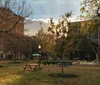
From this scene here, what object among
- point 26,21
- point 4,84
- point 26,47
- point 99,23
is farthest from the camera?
point 26,47

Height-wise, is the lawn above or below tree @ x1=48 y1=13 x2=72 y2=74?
below

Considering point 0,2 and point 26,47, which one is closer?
point 0,2

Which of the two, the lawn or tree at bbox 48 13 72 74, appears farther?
tree at bbox 48 13 72 74

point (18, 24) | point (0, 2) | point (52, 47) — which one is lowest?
point (52, 47)

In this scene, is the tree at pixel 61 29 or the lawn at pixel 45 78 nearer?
the lawn at pixel 45 78

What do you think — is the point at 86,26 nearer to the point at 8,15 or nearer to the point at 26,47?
the point at 8,15

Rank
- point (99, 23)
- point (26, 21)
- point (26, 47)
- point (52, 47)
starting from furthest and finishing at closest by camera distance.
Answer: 1. point (26, 47)
2. point (52, 47)
3. point (26, 21)
4. point (99, 23)

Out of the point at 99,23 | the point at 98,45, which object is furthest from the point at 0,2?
the point at 98,45

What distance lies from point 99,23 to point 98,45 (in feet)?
247

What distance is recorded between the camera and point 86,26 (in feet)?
67.7

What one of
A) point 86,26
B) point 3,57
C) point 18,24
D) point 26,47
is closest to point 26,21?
point 18,24

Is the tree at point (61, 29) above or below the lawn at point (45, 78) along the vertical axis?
above

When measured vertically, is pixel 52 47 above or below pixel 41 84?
above

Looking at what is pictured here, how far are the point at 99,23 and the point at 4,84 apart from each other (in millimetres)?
7839
